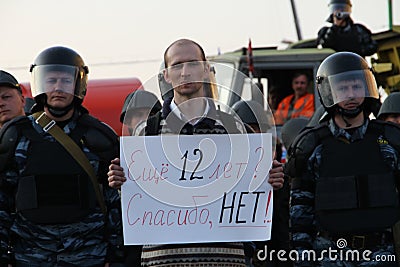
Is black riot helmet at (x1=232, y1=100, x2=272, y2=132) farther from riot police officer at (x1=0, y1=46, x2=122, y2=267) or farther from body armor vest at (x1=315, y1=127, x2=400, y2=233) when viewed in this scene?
riot police officer at (x1=0, y1=46, x2=122, y2=267)

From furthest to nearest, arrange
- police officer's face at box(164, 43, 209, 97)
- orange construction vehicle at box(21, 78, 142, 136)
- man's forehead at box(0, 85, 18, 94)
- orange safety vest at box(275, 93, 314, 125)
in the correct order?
orange construction vehicle at box(21, 78, 142, 136) < orange safety vest at box(275, 93, 314, 125) < man's forehead at box(0, 85, 18, 94) < police officer's face at box(164, 43, 209, 97)

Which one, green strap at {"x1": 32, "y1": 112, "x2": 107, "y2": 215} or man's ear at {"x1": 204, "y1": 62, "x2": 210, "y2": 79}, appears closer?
man's ear at {"x1": 204, "y1": 62, "x2": 210, "y2": 79}

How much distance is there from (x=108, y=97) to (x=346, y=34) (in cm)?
426

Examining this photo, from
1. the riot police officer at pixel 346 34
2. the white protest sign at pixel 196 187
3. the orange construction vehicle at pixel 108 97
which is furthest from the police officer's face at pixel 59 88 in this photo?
the orange construction vehicle at pixel 108 97

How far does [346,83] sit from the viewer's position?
6.33 metres

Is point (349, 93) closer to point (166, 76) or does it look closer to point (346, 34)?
point (166, 76)

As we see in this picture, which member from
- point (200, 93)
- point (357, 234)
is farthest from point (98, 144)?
point (357, 234)

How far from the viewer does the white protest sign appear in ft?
18.4

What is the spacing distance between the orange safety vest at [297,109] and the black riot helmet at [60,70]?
243 inches

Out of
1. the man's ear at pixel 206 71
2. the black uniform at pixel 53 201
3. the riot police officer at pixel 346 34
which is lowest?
the black uniform at pixel 53 201

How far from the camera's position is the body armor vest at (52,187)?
19.1ft

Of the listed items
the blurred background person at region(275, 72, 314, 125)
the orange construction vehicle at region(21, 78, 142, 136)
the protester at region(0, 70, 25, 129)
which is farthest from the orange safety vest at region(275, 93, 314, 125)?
the protester at region(0, 70, 25, 129)

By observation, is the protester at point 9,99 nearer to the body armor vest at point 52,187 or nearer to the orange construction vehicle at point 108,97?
the body armor vest at point 52,187

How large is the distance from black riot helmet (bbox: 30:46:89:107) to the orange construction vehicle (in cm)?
910
